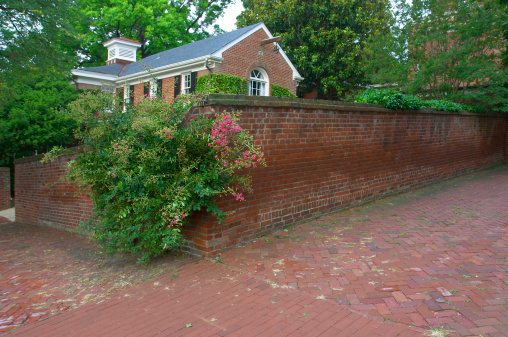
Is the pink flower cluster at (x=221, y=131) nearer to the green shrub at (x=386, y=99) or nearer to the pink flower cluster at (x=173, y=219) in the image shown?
the pink flower cluster at (x=173, y=219)

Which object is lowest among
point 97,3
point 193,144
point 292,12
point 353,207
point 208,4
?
point 353,207

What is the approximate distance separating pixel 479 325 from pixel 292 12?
722 inches

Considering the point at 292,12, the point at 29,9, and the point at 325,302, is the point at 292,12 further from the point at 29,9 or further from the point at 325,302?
the point at 325,302

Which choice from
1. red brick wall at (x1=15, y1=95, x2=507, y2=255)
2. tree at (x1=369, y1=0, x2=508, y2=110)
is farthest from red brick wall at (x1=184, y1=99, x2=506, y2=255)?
tree at (x1=369, y1=0, x2=508, y2=110)

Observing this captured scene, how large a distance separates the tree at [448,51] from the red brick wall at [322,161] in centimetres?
253

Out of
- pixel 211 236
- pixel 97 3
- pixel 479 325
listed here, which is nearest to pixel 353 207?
pixel 211 236

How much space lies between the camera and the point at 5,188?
48.1 ft

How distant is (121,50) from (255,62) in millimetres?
11978

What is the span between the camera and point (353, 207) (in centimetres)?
715

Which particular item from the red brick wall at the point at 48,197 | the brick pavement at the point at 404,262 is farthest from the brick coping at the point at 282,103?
the red brick wall at the point at 48,197

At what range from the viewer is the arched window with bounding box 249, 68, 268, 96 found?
56.2 ft

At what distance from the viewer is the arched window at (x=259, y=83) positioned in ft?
56.2

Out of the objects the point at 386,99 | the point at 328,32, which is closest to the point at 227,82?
the point at 328,32

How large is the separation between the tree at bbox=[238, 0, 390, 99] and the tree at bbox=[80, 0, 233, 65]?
34.8 ft
